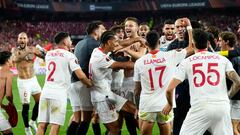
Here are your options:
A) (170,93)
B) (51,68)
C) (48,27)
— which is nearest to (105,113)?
(51,68)

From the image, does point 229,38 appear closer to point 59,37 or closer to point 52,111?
point 59,37

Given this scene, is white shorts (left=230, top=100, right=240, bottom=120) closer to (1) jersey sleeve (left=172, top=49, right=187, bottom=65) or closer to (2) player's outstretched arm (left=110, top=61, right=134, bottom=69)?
(1) jersey sleeve (left=172, top=49, right=187, bottom=65)

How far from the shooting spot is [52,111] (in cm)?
852

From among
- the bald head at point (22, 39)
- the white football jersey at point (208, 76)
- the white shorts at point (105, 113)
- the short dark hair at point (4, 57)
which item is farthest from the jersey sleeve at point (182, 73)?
the bald head at point (22, 39)

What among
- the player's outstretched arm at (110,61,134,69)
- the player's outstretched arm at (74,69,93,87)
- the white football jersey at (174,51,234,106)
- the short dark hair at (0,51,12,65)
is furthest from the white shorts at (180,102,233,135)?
the short dark hair at (0,51,12,65)

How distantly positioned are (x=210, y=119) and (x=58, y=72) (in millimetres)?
3128

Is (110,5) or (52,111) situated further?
(110,5)

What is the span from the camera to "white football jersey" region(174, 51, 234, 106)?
6.51 meters

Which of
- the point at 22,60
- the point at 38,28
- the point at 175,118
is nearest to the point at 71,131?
the point at 175,118

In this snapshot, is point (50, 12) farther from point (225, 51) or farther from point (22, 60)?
point (225, 51)

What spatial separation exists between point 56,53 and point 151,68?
73.9 inches

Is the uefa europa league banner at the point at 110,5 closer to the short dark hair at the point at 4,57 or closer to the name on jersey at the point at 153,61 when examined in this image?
the short dark hair at the point at 4,57

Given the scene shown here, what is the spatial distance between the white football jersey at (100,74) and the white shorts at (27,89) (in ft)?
10.7

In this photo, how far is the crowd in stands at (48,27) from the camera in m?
46.9
